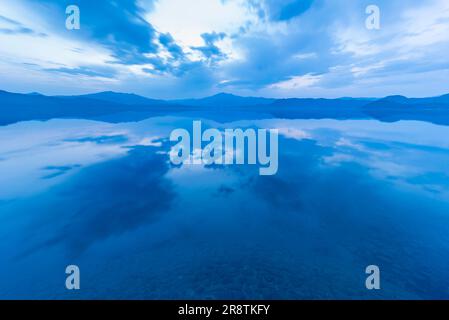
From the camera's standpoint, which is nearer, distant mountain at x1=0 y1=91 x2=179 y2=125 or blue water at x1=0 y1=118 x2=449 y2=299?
blue water at x1=0 y1=118 x2=449 y2=299

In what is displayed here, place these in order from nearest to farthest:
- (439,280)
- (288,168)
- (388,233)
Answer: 1. (439,280)
2. (388,233)
3. (288,168)

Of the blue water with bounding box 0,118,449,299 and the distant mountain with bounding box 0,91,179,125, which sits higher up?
the distant mountain with bounding box 0,91,179,125

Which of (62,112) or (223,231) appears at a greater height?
(62,112)

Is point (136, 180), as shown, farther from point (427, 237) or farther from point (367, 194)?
point (427, 237)

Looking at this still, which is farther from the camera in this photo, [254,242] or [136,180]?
[136,180]

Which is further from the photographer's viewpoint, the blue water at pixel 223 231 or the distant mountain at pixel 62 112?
the distant mountain at pixel 62 112

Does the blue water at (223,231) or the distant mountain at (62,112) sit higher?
→ the distant mountain at (62,112)

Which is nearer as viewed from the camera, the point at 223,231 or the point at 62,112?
the point at 223,231
